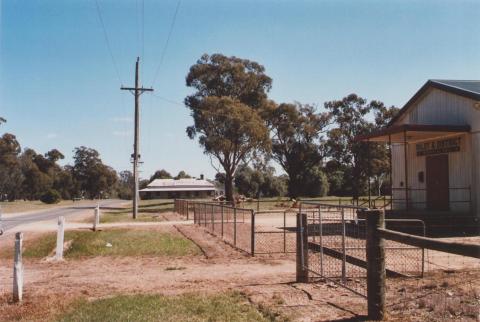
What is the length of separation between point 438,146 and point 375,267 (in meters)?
16.9

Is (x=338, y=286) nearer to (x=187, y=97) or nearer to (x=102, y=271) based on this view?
(x=102, y=271)

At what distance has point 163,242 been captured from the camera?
52.5 feet

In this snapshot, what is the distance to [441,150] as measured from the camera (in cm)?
2142

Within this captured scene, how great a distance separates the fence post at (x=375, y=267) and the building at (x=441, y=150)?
1346 cm

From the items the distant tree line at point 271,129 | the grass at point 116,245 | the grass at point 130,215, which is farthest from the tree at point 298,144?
the grass at point 116,245

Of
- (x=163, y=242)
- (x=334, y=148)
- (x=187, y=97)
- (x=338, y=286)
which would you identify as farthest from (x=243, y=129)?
(x=338, y=286)

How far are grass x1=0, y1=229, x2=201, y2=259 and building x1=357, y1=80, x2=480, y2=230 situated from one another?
9.51 m

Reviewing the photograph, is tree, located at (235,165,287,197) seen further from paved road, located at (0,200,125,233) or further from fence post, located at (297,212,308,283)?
fence post, located at (297,212,308,283)

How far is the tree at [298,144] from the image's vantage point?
64.6m

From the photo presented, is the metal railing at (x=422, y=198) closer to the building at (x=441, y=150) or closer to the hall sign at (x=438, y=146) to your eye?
the building at (x=441, y=150)

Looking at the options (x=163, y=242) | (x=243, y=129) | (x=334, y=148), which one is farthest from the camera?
(x=334, y=148)

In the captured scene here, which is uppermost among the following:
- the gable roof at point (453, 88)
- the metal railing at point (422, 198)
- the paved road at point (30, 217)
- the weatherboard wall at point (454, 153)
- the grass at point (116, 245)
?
the gable roof at point (453, 88)

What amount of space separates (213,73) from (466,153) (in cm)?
4321

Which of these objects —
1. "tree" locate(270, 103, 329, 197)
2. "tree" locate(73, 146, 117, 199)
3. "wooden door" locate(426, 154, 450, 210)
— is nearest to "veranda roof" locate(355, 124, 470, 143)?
"wooden door" locate(426, 154, 450, 210)
